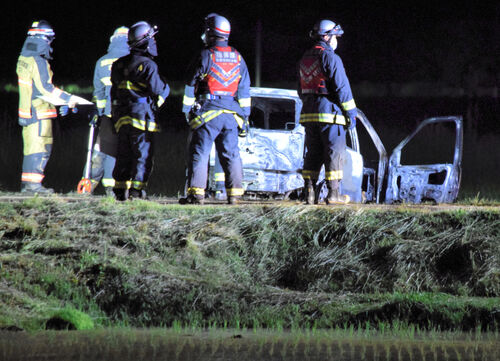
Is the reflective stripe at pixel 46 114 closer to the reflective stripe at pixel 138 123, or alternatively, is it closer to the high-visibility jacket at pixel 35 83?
the high-visibility jacket at pixel 35 83

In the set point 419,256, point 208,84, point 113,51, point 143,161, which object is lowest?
point 419,256

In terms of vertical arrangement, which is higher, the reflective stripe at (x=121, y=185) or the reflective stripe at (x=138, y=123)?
the reflective stripe at (x=138, y=123)

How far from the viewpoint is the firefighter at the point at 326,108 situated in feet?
27.0

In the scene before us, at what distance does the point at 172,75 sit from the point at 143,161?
38.7 ft

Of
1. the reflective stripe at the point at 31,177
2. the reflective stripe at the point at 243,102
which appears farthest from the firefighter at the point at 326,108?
Answer: the reflective stripe at the point at 31,177

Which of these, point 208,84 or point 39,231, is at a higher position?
point 208,84

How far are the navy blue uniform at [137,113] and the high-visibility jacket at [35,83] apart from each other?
262cm

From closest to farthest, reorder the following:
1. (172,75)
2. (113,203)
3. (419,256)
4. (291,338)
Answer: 1. (291,338)
2. (419,256)
3. (113,203)
4. (172,75)

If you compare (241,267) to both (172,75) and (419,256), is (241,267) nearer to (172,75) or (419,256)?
(419,256)

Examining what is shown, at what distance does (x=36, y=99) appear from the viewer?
1130cm

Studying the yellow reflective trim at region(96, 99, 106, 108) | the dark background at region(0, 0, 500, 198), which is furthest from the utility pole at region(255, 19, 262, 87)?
the yellow reflective trim at region(96, 99, 106, 108)

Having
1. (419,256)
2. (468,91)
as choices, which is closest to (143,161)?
(419,256)

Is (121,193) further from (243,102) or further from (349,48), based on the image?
(349,48)

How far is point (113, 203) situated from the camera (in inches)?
303
